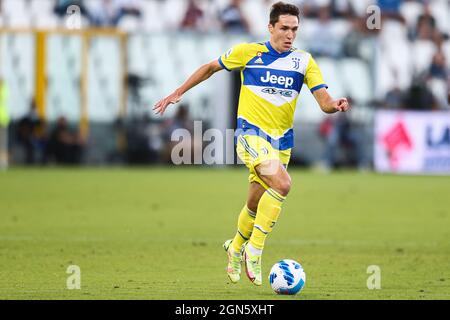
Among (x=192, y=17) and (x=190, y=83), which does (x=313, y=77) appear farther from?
(x=192, y=17)

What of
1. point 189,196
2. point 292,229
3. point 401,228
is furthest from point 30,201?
point 401,228

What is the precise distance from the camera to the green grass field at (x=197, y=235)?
901cm

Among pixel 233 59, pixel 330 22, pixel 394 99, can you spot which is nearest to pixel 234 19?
pixel 330 22

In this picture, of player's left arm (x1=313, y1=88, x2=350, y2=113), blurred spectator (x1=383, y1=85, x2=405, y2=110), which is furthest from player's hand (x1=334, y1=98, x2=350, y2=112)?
blurred spectator (x1=383, y1=85, x2=405, y2=110)

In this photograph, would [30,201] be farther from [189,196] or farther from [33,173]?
[33,173]

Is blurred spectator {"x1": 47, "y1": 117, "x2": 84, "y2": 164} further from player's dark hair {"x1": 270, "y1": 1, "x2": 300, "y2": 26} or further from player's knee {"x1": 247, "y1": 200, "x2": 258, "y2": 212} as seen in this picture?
player's dark hair {"x1": 270, "y1": 1, "x2": 300, "y2": 26}

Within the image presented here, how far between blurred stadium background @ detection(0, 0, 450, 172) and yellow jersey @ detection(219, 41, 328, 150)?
1718 centimetres

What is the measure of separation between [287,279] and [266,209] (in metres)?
0.73

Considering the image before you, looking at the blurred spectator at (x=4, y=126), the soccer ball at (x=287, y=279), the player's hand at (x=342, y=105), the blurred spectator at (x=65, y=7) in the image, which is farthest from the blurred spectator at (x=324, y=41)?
the soccer ball at (x=287, y=279)

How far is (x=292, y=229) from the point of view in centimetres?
1433

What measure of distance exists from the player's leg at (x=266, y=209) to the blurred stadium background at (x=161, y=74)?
1747 cm

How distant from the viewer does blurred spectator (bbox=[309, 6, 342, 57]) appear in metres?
28.5

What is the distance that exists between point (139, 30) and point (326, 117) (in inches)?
220

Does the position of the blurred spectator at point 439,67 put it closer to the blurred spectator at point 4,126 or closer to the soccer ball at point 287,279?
the blurred spectator at point 4,126
